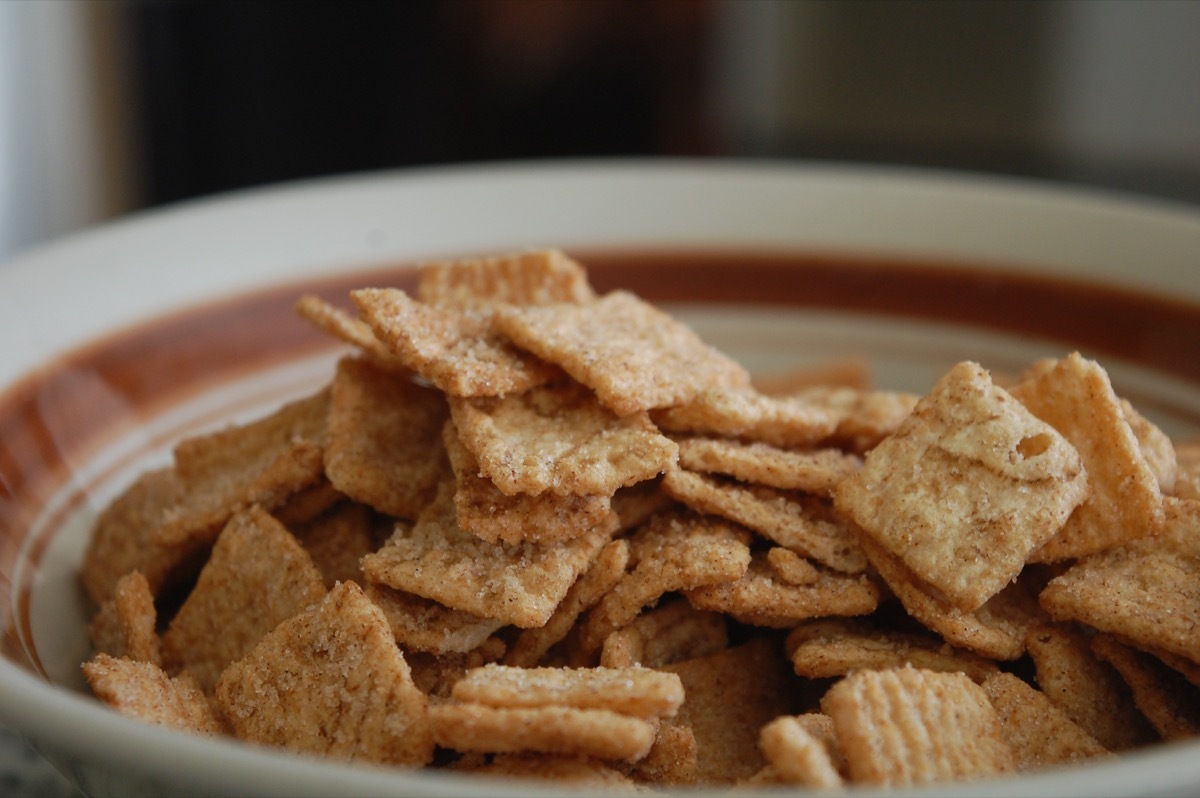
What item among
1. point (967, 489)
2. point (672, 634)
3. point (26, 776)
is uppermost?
point (967, 489)

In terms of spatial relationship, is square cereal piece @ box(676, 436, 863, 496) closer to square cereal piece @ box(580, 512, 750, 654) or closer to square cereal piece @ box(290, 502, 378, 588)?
square cereal piece @ box(580, 512, 750, 654)

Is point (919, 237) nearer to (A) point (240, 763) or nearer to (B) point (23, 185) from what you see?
(A) point (240, 763)

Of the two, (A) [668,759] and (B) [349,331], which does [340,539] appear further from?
(A) [668,759]

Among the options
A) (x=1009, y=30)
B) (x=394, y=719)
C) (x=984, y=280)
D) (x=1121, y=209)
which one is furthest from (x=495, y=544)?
(x=1009, y=30)

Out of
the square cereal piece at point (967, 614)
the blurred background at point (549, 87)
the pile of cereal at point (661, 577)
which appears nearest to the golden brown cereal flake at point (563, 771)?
the pile of cereal at point (661, 577)

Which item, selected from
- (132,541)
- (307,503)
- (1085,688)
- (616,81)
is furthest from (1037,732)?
(616,81)

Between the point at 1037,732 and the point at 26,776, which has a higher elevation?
the point at 1037,732
